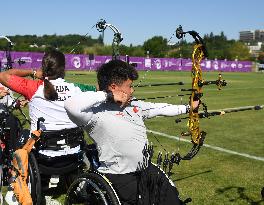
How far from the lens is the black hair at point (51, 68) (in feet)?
14.1

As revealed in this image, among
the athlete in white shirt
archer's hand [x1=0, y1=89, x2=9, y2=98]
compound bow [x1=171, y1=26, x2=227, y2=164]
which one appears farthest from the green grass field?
the athlete in white shirt

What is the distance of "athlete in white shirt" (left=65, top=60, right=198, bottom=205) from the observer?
3305mm

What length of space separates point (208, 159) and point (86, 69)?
31604 millimetres

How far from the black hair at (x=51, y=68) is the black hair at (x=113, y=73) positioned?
1009mm

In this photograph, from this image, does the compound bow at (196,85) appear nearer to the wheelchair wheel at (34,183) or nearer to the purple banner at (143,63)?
the wheelchair wheel at (34,183)

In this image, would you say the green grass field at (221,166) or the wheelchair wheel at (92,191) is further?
the green grass field at (221,166)

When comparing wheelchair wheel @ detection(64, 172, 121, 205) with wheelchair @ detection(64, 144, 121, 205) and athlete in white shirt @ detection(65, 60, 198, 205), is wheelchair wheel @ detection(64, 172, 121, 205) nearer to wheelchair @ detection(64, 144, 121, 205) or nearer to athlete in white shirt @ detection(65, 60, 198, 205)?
wheelchair @ detection(64, 144, 121, 205)

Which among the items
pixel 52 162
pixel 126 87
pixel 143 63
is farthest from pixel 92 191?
pixel 143 63

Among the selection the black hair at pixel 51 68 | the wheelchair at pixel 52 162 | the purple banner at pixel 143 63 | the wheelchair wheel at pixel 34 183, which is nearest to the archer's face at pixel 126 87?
the black hair at pixel 51 68

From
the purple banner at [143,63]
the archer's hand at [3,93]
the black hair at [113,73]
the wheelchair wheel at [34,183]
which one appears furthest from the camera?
the purple banner at [143,63]

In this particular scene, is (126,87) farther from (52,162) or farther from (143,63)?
(143,63)

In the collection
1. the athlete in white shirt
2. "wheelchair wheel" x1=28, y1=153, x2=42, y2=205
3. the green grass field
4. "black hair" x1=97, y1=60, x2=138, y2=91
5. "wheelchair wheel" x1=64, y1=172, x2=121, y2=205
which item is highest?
"black hair" x1=97, y1=60, x2=138, y2=91

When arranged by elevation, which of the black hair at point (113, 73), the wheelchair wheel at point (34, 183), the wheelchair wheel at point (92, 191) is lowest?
the wheelchair wheel at point (34, 183)

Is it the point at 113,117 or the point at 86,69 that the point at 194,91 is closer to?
the point at 113,117
